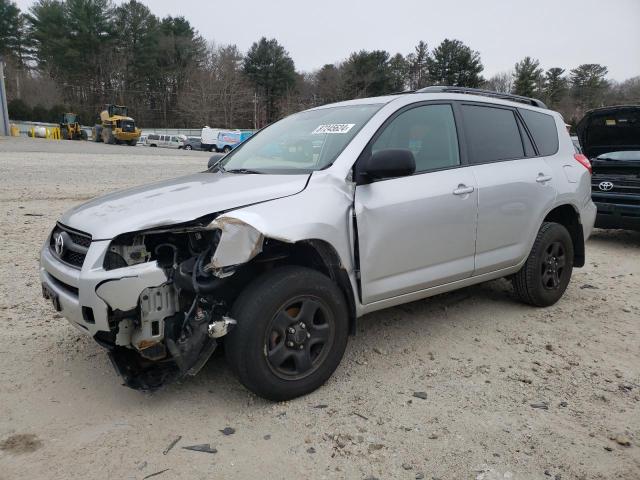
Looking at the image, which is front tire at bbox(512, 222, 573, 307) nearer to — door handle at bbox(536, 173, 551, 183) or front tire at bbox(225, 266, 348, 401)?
door handle at bbox(536, 173, 551, 183)

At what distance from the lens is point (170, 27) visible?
71.6m

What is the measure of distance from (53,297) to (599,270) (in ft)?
19.6

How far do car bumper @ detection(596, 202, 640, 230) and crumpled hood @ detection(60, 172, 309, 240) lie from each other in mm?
5956

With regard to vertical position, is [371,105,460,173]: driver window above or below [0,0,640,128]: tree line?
below

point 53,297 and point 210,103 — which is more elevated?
point 210,103

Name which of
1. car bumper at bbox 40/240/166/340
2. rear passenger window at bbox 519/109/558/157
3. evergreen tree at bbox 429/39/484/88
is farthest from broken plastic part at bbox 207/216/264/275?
evergreen tree at bbox 429/39/484/88

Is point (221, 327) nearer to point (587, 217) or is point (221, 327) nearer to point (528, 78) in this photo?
point (587, 217)

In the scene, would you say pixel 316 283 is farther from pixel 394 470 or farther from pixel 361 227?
pixel 394 470

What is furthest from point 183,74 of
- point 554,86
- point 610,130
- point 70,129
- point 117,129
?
point 610,130

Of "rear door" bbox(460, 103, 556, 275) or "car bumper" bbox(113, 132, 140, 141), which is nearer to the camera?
"rear door" bbox(460, 103, 556, 275)

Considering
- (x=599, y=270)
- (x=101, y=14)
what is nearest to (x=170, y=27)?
(x=101, y=14)

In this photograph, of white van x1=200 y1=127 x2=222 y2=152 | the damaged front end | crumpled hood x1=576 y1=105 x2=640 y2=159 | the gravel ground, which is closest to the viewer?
the gravel ground

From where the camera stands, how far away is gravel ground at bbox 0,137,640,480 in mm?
2416

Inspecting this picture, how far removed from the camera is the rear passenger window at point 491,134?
12.8 feet
